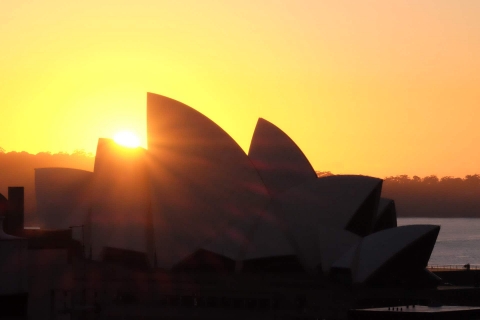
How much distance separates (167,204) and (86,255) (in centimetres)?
516

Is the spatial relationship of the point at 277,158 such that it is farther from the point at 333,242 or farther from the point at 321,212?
the point at 333,242

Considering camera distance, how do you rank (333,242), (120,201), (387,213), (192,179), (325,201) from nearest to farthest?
(333,242), (192,179), (325,201), (120,201), (387,213)

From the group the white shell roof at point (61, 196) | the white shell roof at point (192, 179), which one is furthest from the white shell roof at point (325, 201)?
the white shell roof at point (61, 196)

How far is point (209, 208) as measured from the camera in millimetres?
47406

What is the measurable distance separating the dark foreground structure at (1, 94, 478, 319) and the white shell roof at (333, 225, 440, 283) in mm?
50

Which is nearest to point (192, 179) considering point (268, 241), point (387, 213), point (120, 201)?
point (120, 201)

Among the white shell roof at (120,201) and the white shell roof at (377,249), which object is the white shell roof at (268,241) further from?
the white shell roof at (120,201)

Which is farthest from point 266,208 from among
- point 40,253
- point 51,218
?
point 40,253

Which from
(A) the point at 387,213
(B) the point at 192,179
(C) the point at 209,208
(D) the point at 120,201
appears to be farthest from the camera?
(A) the point at 387,213

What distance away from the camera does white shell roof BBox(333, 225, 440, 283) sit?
43.2 meters

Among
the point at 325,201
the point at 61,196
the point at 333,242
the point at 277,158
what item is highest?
the point at 277,158

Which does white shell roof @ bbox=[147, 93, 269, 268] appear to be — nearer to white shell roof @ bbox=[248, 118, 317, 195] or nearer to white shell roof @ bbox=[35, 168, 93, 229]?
white shell roof @ bbox=[248, 118, 317, 195]

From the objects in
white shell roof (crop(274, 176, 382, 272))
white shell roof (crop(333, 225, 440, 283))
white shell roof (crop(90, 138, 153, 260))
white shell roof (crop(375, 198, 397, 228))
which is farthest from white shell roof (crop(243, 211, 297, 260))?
white shell roof (crop(375, 198, 397, 228))

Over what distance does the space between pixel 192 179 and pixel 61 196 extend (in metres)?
8.44
